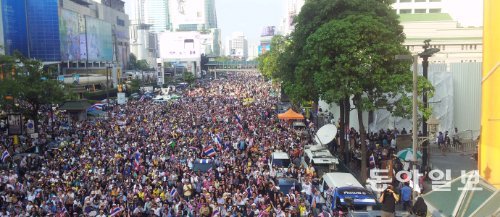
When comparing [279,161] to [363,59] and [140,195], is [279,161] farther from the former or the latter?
[140,195]

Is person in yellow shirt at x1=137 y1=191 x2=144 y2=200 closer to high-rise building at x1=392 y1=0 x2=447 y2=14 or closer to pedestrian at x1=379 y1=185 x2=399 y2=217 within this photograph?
pedestrian at x1=379 y1=185 x2=399 y2=217

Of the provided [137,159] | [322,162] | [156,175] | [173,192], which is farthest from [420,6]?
[173,192]

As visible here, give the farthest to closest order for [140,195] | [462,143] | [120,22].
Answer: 1. [120,22]
2. [462,143]
3. [140,195]

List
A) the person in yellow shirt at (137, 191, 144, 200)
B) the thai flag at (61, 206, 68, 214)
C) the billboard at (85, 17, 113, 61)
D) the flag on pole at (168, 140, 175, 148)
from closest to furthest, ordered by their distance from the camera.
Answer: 1. the thai flag at (61, 206, 68, 214)
2. the person in yellow shirt at (137, 191, 144, 200)
3. the flag on pole at (168, 140, 175, 148)
4. the billboard at (85, 17, 113, 61)

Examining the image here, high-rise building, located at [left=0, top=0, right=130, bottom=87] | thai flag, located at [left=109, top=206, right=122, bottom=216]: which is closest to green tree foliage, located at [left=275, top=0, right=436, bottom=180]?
thai flag, located at [left=109, top=206, right=122, bottom=216]

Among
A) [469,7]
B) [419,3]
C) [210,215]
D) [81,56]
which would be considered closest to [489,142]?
[210,215]

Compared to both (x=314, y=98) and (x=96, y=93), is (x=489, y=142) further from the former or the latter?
(x=96, y=93)
